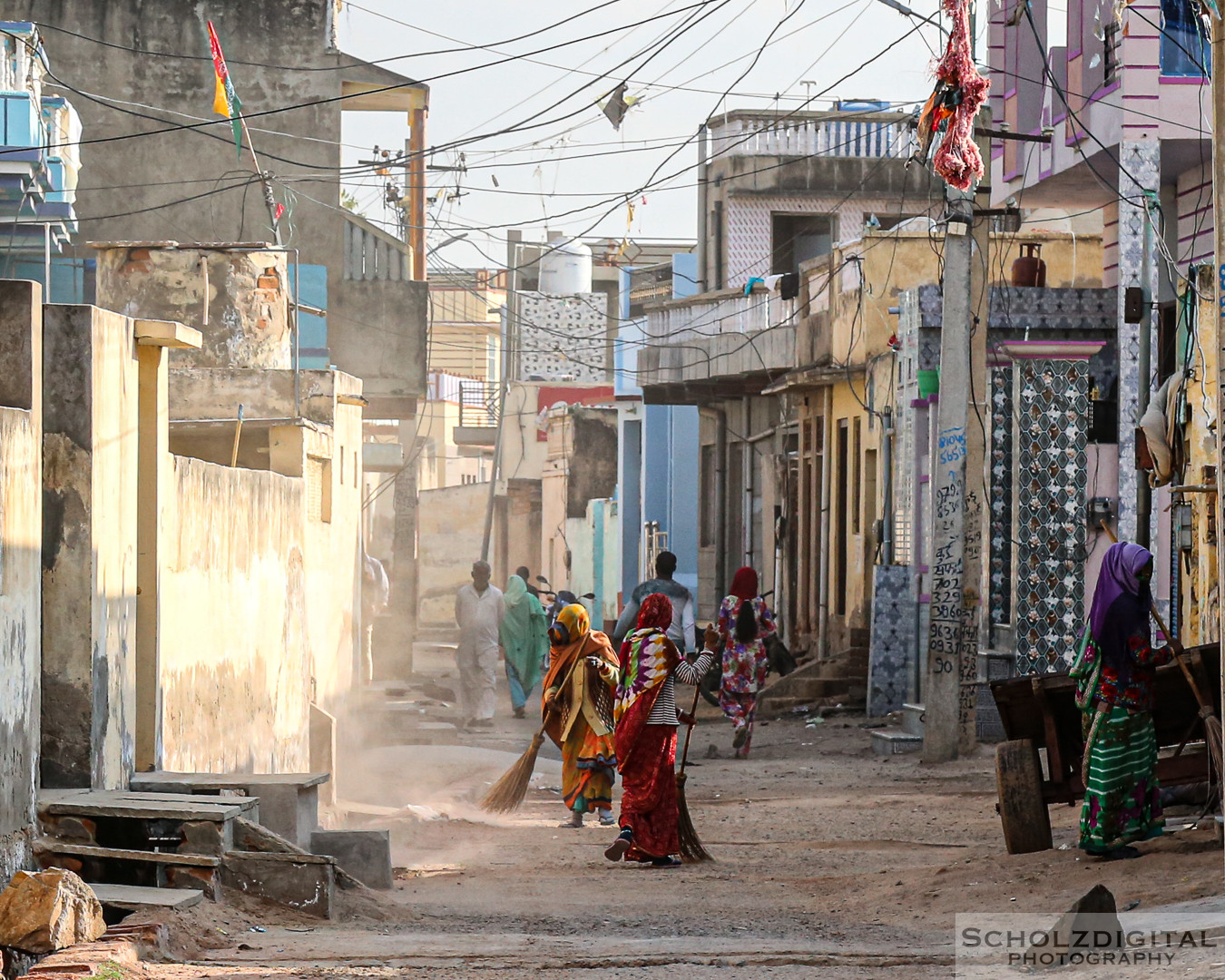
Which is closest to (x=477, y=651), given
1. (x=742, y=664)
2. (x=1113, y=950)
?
(x=742, y=664)

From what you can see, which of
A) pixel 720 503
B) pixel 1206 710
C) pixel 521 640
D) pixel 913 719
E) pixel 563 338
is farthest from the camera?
pixel 563 338

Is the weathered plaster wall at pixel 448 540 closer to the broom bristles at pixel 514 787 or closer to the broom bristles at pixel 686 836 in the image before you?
the broom bristles at pixel 514 787

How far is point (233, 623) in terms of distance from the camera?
9.81 meters

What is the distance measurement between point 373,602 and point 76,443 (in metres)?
16.8

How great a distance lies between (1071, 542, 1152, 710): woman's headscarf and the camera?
7.62m

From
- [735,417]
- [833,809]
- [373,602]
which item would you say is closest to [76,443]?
[833,809]

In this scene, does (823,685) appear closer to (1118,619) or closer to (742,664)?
(742,664)

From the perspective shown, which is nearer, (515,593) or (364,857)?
(364,857)

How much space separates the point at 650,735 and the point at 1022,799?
2.37 m

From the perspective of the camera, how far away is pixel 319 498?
15547 millimetres

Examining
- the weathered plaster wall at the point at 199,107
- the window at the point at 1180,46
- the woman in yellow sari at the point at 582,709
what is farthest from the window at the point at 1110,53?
the weathered plaster wall at the point at 199,107

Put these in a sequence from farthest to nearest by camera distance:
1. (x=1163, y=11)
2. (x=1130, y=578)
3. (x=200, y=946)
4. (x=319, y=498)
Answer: (x=319, y=498), (x=1163, y=11), (x=1130, y=578), (x=200, y=946)

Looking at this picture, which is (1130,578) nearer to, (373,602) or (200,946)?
(200,946)

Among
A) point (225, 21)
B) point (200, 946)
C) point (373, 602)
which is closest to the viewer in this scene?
point (200, 946)
